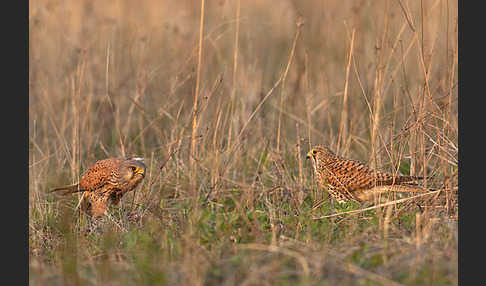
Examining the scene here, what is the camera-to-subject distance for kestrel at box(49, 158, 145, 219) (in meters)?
5.32

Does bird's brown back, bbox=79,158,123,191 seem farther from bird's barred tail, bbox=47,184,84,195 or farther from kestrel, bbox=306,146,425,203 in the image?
kestrel, bbox=306,146,425,203

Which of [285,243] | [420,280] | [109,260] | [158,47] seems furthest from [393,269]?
[158,47]

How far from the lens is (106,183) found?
5438 millimetres

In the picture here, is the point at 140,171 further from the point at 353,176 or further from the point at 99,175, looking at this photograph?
the point at 353,176

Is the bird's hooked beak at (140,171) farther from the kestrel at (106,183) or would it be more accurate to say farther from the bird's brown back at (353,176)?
the bird's brown back at (353,176)

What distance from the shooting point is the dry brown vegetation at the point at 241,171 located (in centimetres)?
368

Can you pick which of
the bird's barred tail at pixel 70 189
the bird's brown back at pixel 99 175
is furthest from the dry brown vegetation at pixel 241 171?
the bird's brown back at pixel 99 175

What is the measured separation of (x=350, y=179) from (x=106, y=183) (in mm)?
2198

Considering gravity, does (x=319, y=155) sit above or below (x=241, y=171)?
above

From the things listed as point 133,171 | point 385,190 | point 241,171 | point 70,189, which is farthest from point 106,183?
point 385,190

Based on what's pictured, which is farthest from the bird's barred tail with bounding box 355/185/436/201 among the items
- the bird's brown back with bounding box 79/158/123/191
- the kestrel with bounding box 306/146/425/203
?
the bird's brown back with bounding box 79/158/123/191

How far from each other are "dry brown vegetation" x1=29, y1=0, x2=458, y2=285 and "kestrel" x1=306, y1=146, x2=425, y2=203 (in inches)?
5.7

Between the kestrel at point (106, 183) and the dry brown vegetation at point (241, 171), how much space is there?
127 mm

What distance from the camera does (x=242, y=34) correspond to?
32.9 feet
